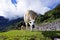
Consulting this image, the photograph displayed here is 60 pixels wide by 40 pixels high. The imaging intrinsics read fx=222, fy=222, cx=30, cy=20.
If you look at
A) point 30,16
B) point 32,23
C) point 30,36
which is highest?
A: point 30,16

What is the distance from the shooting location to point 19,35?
46.1 metres

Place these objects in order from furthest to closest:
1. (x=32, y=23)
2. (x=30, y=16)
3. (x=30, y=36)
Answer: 1. (x=30, y=16)
2. (x=32, y=23)
3. (x=30, y=36)

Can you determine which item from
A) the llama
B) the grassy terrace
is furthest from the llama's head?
the grassy terrace

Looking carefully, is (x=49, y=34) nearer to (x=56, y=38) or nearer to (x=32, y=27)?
(x=56, y=38)

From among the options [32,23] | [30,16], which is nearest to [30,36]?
[32,23]

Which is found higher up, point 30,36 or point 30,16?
point 30,16

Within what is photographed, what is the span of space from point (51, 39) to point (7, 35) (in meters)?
9.51

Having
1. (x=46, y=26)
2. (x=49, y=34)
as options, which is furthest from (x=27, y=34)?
(x=46, y=26)

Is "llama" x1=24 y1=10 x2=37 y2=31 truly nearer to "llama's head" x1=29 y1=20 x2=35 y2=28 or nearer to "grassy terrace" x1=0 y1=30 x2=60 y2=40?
"llama's head" x1=29 y1=20 x2=35 y2=28

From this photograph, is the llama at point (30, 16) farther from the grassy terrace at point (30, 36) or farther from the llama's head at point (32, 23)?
the grassy terrace at point (30, 36)

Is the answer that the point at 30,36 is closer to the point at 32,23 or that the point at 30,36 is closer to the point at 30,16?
the point at 32,23

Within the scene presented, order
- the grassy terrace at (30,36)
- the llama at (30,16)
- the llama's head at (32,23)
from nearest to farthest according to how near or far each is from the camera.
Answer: the grassy terrace at (30,36) < the llama's head at (32,23) < the llama at (30,16)

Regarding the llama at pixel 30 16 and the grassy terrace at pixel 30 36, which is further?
the llama at pixel 30 16

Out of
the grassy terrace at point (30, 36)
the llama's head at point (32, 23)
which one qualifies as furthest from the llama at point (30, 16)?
the grassy terrace at point (30, 36)
